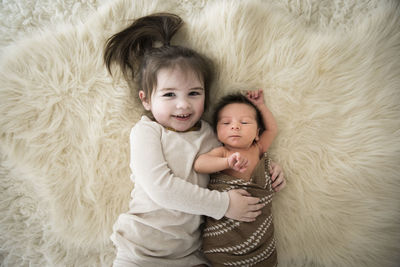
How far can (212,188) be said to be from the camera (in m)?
1.01

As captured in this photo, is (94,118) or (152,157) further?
(94,118)

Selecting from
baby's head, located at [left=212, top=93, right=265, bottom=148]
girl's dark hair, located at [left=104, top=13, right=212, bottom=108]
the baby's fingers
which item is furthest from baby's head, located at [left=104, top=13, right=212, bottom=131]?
the baby's fingers

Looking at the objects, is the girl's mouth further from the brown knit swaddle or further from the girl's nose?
the brown knit swaddle

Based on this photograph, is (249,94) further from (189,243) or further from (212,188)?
(189,243)

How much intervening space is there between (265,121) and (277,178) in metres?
0.26

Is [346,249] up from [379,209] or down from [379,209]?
down

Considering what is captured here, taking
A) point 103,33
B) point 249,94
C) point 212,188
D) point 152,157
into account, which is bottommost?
point 212,188

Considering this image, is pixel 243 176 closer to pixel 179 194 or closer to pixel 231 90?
pixel 179 194

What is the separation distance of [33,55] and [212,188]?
0.99m

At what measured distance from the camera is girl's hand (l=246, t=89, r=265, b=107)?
1.07 meters

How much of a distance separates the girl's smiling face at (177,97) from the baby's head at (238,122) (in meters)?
0.12

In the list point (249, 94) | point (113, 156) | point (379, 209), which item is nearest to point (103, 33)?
point (113, 156)

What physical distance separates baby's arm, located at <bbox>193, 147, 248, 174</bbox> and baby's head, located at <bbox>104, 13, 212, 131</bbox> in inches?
6.6

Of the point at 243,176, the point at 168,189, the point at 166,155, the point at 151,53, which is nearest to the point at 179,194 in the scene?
the point at 168,189
